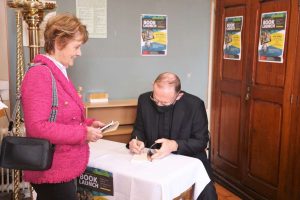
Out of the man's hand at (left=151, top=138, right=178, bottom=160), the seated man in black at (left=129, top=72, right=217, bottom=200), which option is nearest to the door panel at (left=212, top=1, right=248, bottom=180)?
the seated man in black at (left=129, top=72, right=217, bottom=200)

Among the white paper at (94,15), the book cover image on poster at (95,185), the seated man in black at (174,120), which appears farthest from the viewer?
the white paper at (94,15)

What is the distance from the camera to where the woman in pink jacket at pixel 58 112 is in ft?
4.34

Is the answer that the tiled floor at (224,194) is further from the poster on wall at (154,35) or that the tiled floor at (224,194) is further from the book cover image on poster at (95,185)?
the book cover image on poster at (95,185)

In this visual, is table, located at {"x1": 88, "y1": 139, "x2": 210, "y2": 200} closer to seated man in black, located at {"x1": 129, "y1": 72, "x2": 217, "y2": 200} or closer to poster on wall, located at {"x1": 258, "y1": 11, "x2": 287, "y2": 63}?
seated man in black, located at {"x1": 129, "y1": 72, "x2": 217, "y2": 200}

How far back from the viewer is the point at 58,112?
139 centimetres

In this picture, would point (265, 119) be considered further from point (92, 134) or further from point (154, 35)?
point (92, 134)

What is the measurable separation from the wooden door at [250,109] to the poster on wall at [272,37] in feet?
0.10

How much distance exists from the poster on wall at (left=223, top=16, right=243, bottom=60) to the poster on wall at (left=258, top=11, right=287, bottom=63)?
0.26 metres

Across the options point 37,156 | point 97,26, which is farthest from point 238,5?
point 37,156

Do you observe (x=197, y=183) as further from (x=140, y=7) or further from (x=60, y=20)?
(x=140, y=7)

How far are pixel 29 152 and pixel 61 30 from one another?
50cm

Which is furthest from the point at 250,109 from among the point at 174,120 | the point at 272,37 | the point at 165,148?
the point at 165,148

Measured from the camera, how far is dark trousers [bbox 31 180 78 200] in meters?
1.44

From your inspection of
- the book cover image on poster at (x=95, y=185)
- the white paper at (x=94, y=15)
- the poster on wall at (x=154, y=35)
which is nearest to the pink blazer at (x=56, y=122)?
the book cover image on poster at (x=95, y=185)
